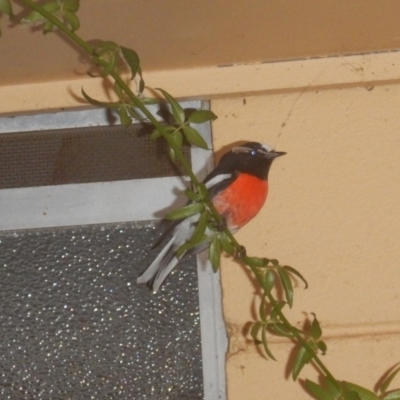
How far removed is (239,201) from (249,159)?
0.09 metres

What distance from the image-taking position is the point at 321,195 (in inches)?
56.9

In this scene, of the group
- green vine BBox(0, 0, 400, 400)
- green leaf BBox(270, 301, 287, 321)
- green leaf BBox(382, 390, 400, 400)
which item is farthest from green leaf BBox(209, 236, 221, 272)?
→ green leaf BBox(382, 390, 400, 400)

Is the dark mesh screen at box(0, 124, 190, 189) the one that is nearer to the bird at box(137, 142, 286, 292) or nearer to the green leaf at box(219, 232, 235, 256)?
the bird at box(137, 142, 286, 292)

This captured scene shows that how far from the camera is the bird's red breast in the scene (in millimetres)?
1250

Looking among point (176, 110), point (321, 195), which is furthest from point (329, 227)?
point (176, 110)

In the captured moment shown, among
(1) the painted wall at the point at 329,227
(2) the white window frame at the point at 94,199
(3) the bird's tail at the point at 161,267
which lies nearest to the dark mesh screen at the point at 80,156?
(2) the white window frame at the point at 94,199

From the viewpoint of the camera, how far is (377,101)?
146cm

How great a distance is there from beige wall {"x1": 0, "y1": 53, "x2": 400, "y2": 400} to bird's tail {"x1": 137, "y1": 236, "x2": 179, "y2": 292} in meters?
0.18

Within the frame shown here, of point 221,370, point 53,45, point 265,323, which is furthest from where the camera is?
point 221,370

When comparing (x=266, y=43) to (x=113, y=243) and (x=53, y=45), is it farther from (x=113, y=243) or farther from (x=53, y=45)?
(x=113, y=243)


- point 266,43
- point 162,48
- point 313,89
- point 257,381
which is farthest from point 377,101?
point 257,381

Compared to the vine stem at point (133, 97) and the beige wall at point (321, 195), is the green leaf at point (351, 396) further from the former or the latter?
the beige wall at point (321, 195)

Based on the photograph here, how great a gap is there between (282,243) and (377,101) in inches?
13.6

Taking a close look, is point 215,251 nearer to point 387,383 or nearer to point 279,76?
point 387,383
